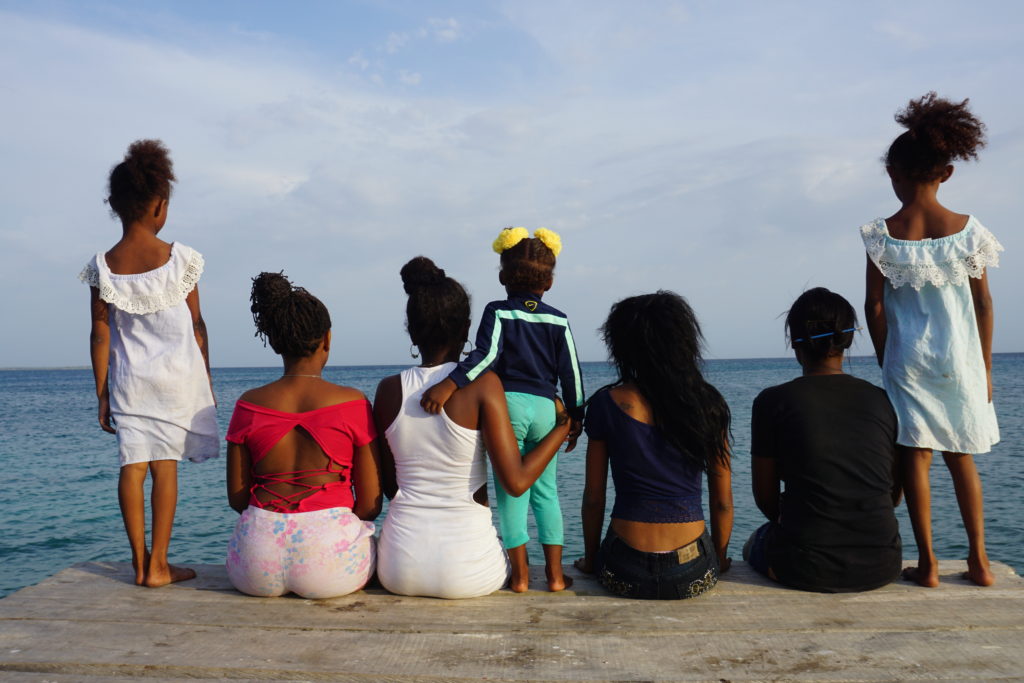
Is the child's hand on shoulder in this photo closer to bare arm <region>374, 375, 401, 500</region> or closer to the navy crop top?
the navy crop top

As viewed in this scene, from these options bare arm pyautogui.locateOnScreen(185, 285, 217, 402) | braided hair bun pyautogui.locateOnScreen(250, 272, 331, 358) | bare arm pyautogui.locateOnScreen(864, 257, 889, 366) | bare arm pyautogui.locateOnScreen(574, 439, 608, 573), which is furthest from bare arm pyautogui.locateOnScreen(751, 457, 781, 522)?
bare arm pyautogui.locateOnScreen(185, 285, 217, 402)

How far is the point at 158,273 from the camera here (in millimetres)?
3424

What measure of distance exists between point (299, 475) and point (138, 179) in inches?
67.0

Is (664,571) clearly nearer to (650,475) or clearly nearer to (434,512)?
(650,475)

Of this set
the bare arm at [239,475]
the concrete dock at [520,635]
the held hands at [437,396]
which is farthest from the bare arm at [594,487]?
the bare arm at [239,475]

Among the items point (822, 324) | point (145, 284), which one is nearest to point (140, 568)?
point (145, 284)

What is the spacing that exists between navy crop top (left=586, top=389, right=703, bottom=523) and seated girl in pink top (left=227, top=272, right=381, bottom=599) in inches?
41.7

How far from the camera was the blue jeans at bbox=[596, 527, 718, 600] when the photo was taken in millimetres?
2971

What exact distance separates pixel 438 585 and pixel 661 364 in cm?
132

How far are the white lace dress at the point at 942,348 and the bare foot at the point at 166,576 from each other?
338 cm

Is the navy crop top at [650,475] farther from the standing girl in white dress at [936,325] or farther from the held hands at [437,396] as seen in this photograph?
the standing girl in white dress at [936,325]

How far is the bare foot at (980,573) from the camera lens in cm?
314

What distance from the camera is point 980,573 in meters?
3.15

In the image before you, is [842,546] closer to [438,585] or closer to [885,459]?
[885,459]
